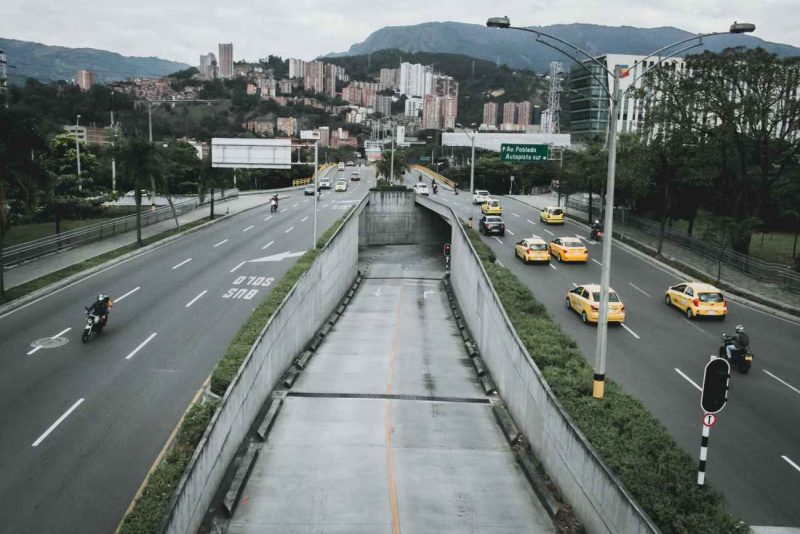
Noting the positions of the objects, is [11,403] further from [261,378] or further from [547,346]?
[547,346]

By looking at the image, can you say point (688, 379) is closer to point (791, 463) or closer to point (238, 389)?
point (791, 463)

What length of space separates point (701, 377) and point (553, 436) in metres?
9.08

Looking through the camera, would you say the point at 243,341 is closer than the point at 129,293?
Yes

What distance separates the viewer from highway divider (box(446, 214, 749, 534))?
1002 centimetres

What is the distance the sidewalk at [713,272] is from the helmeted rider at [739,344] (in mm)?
10288

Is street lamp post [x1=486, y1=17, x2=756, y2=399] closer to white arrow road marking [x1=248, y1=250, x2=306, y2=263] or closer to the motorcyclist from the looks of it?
the motorcyclist

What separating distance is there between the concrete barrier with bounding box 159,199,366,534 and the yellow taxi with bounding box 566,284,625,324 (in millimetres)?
10788

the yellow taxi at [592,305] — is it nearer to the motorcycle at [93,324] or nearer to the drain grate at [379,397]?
the drain grate at [379,397]

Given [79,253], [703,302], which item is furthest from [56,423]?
[79,253]

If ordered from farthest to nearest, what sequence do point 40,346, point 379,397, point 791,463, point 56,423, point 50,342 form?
1. point 50,342
2. point 40,346
3. point 379,397
4. point 56,423
5. point 791,463

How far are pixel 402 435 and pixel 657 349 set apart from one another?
11173mm

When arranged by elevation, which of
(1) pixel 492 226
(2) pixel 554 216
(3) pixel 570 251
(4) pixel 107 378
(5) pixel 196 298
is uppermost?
(2) pixel 554 216

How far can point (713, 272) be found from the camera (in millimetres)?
37312

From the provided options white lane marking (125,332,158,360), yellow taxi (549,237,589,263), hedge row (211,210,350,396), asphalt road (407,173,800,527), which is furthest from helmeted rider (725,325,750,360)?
white lane marking (125,332,158,360)
